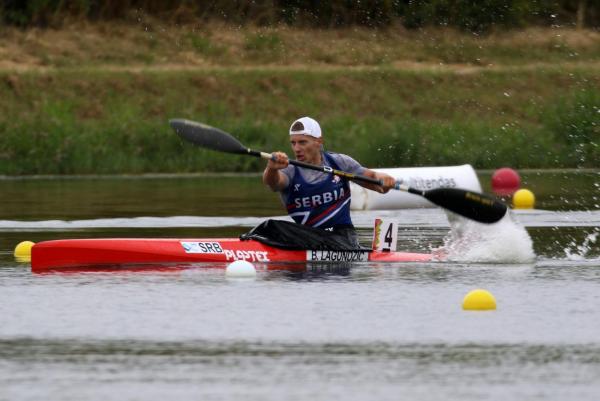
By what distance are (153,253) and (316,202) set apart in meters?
1.73

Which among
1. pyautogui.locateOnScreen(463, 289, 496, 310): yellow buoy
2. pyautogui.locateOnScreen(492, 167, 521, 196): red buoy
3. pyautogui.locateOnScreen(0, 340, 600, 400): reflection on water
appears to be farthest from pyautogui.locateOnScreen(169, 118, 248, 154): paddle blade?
pyautogui.locateOnScreen(492, 167, 521, 196): red buoy

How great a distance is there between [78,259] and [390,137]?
67.8 feet

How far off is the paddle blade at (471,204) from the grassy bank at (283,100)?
18382mm

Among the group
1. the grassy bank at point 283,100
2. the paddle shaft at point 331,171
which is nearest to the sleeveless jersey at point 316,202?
the paddle shaft at point 331,171

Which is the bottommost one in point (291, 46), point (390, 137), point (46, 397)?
point (46, 397)

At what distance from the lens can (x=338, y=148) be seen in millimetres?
35719

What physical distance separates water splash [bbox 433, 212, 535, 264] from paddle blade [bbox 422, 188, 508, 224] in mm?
141

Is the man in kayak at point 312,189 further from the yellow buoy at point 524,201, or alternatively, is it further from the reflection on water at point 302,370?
the yellow buoy at point 524,201

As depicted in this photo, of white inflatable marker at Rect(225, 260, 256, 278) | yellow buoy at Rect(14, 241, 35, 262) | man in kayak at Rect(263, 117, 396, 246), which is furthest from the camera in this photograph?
yellow buoy at Rect(14, 241, 35, 262)

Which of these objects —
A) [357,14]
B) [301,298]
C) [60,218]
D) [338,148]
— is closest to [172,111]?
[338,148]

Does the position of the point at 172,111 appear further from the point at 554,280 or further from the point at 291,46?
the point at 554,280

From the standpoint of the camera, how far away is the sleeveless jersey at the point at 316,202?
15.2 meters

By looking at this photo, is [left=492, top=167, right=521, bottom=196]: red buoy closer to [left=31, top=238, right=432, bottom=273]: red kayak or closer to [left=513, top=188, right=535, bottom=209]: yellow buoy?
[left=513, top=188, right=535, bottom=209]: yellow buoy

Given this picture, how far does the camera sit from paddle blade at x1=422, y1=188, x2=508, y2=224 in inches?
621
